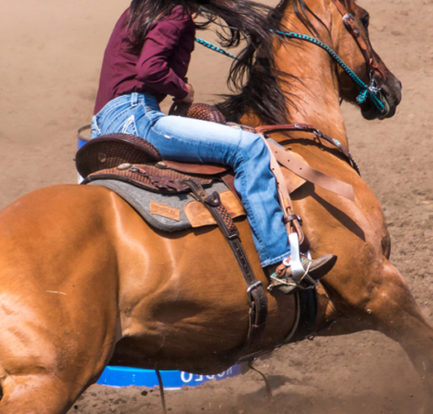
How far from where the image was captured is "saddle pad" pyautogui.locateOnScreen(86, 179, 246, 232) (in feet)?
9.67

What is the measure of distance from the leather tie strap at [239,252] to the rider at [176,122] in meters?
0.10

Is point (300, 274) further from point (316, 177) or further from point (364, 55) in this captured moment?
point (364, 55)

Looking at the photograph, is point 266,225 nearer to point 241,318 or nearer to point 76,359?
point 241,318

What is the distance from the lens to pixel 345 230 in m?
3.40

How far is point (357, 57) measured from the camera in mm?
4172

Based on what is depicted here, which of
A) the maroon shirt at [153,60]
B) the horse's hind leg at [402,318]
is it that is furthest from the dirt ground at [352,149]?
the maroon shirt at [153,60]

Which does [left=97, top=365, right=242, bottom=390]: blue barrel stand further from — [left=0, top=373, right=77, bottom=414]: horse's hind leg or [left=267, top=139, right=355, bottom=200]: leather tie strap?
[left=0, top=373, right=77, bottom=414]: horse's hind leg

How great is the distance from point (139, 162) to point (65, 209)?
0.58m

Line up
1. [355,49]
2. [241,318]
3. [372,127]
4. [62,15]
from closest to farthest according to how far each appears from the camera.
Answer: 1. [241,318]
2. [355,49]
3. [372,127]
4. [62,15]

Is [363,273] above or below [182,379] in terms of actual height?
above

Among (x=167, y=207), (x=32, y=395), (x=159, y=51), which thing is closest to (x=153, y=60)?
(x=159, y=51)

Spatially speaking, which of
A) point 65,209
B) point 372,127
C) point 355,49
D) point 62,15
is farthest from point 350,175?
point 62,15

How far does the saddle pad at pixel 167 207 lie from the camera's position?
9.67 ft

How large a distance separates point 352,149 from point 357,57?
147 inches
